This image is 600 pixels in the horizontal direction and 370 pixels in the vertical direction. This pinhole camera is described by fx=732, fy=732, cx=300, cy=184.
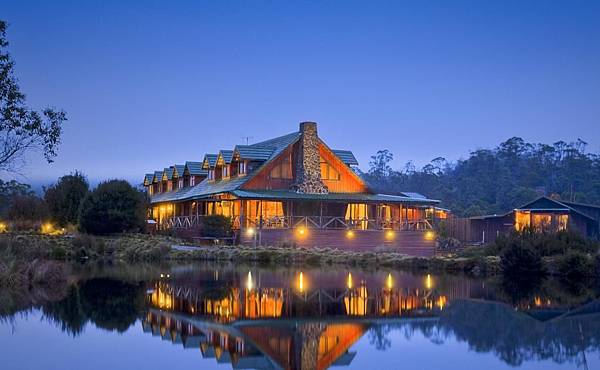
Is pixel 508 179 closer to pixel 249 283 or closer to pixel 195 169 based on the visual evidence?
pixel 195 169

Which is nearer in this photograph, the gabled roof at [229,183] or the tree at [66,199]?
the gabled roof at [229,183]

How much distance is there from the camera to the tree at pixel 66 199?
53062 mm

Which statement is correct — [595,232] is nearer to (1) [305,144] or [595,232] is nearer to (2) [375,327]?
(1) [305,144]

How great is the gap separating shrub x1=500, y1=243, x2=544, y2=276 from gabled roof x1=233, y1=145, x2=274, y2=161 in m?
21.9

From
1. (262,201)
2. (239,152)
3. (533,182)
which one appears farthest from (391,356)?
(533,182)

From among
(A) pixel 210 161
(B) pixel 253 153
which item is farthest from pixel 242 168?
(A) pixel 210 161

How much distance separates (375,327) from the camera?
15594mm

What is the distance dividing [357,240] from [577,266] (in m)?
18.0

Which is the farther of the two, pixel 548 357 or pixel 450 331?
pixel 450 331

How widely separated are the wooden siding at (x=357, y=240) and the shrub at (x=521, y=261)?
12876 mm

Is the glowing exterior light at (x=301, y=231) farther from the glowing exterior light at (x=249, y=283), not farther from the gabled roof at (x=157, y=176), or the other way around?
the gabled roof at (x=157, y=176)

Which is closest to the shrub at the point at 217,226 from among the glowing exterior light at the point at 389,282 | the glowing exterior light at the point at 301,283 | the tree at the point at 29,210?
the tree at the point at 29,210

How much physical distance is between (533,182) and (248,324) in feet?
249

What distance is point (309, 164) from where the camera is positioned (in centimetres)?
4831
